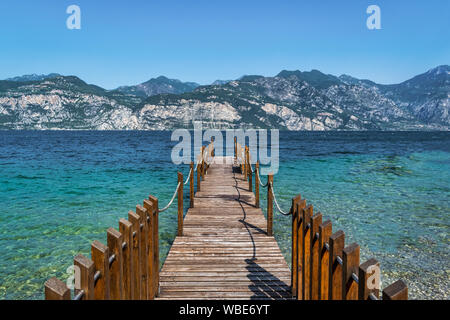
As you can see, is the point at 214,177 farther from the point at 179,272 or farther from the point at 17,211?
the point at 179,272

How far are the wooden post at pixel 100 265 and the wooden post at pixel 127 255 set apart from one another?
56 cm

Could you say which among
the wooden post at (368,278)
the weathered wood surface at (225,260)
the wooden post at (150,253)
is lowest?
the weathered wood surface at (225,260)

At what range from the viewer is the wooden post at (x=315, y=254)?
146 inches

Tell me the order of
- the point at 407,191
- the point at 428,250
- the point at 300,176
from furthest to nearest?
the point at 300,176
the point at 407,191
the point at 428,250

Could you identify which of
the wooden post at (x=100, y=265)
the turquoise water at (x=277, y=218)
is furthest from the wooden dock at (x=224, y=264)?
the turquoise water at (x=277, y=218)

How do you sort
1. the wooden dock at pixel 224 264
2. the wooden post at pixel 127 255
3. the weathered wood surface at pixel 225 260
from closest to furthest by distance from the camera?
the wooden dock at pixel 224 264 < the wooden post at pixel 127 255 < the weathered wood surface at pixel 225 260

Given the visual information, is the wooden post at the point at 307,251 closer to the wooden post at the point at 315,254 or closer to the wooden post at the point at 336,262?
the wooden post at the point at 315,254

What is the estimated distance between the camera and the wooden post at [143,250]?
396 centimetres

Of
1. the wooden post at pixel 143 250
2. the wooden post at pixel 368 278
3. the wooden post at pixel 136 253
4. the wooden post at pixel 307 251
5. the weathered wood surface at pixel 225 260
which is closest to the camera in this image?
the wooden post at pixel 368 278

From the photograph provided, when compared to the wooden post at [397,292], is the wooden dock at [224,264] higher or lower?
lower

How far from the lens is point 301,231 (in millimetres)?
4477

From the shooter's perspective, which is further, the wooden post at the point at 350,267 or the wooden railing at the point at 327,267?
the wooden post at the point at 350,267
